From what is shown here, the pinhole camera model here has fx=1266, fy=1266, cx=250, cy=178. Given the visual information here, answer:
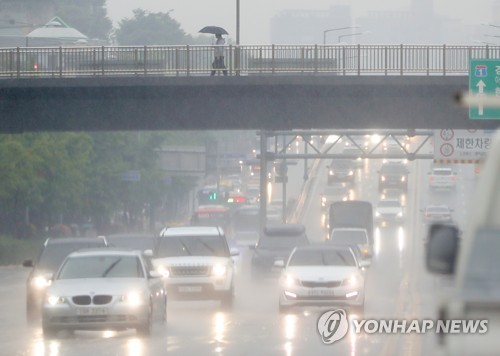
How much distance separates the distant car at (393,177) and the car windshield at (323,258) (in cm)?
7044

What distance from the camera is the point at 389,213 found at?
266 ft

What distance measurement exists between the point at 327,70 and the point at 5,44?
8366 cm

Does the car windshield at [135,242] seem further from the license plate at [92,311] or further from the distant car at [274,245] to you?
the license plate at [92,311]

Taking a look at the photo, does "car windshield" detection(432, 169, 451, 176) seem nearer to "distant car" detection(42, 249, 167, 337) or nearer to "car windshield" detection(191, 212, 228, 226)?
"car windshield" detection(191, 212, 228, 226)

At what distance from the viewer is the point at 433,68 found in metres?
40.0

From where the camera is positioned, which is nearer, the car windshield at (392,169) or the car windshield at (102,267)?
the car windshield at (102,267)

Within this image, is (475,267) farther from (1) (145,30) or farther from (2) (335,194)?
(1) (145,30)

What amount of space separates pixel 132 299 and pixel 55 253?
7969 mm

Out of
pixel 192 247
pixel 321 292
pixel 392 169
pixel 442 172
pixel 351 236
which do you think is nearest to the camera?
pixel 321 292

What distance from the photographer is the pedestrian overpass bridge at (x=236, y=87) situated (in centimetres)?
4012

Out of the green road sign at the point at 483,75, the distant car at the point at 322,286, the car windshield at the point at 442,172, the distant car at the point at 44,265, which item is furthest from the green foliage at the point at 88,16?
the distant car at the point at 322,286

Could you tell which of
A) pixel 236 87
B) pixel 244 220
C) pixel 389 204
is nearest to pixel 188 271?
pixel 236 87

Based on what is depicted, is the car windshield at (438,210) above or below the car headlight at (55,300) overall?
below

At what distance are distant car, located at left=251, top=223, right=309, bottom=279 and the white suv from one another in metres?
9.78
